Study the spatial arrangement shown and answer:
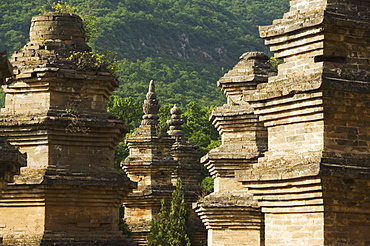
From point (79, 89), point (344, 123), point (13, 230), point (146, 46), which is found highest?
point (146, 46)

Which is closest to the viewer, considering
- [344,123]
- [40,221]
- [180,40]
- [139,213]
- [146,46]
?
[344,123]

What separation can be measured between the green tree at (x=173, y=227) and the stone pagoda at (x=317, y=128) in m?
19.9

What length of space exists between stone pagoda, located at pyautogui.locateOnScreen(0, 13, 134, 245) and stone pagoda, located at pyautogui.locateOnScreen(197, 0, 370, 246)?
17.2 ft

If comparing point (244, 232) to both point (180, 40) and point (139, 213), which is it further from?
point (180, 40)

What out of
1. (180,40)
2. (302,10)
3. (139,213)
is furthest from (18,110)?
(180,40)

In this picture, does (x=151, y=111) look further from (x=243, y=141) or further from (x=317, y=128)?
(x=317, y=128)

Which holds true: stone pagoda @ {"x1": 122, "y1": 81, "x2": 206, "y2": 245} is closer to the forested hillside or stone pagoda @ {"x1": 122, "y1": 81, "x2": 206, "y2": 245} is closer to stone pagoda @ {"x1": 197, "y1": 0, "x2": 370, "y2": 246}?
stone pagoda @ {"x1": 197, "y1": 0, "x2": 370, "y2": 246}

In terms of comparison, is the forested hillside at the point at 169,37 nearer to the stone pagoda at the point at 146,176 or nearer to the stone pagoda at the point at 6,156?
the stone pagoda at the point at 146,176

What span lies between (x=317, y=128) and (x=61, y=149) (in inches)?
287

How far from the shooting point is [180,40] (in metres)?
129

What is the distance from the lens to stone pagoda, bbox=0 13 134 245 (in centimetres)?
2220

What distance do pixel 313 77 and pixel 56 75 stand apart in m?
7.30

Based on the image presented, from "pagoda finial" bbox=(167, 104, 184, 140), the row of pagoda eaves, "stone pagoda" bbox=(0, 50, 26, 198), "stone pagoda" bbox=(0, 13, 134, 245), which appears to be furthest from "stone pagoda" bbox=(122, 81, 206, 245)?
"stone pagoda" bbox=(0, 50, 26, 198)

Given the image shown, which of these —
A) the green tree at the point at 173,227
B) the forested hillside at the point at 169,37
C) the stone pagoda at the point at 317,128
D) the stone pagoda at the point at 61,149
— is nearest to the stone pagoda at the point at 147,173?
the green tree at the point at 173,227
